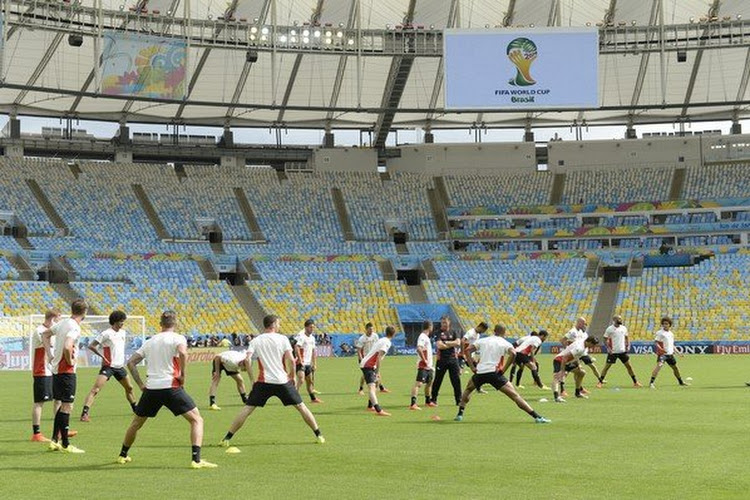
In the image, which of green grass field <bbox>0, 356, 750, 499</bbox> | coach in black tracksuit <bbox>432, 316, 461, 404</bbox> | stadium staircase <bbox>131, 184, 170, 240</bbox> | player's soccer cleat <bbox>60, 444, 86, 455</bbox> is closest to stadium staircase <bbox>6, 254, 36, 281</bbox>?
stadium staircase <bbox>131, 184, 170, 240</bbox>

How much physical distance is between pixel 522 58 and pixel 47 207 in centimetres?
3413

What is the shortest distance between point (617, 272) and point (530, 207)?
914cm

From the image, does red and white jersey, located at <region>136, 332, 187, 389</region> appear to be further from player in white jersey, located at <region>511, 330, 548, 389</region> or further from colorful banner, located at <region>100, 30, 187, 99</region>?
colorful banner, located at <region>100, 30, 187, 99</region>

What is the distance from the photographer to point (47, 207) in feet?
228

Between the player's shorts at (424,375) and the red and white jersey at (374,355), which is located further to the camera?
the player's shorts at (424,375)

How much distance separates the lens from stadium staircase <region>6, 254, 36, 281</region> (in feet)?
199

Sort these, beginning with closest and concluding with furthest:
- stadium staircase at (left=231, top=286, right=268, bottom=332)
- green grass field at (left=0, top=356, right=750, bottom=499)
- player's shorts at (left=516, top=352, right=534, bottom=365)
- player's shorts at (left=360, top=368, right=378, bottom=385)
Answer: green grass field at (left=0, top=356, right=750, bottom=499) → player's shorts at (left=360, top=368, right=378, bottom=385) → player's shorts at (left=516, top=352, right=534, bottom=365) → stadium staircase at (left=231, top=286, right=268, bottom=332)

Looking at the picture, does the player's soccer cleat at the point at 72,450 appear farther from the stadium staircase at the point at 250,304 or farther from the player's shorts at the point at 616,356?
the stadium staircase at the point at 250,304

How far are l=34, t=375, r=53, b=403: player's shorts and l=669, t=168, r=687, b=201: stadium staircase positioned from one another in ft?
210

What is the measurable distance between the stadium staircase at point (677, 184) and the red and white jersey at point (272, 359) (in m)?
63.7

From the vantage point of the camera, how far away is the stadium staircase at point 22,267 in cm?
6062

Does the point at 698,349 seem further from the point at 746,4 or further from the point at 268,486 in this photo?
the point at 268,486

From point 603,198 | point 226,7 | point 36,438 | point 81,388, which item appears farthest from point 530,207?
point 36,438

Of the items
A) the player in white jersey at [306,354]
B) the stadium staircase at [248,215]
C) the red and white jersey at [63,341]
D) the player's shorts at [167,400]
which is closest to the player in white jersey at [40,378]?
the red and white jersey at [63,341]
